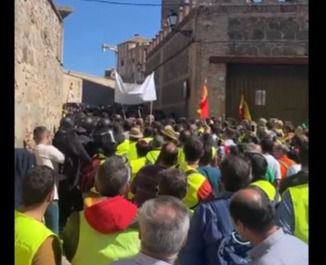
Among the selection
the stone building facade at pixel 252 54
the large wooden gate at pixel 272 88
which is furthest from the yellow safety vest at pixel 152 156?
the large wooden gate at pixel 272 88

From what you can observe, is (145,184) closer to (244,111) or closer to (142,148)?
(142,148)

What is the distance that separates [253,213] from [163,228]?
573mm

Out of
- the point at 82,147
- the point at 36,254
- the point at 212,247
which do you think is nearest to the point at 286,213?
the point at 212,247

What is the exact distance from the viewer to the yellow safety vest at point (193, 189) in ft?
14.8

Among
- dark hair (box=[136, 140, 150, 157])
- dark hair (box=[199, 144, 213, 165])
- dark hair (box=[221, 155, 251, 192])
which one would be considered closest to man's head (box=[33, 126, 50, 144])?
A: dark hair (box=[136, 140, 150, 157])

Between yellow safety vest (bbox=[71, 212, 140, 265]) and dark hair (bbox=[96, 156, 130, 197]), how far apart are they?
1.15 feet

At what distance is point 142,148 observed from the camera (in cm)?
679

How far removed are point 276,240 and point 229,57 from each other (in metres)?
17.7

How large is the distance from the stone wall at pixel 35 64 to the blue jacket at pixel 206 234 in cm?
558

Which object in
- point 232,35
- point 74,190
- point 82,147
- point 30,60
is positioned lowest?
point 74,190

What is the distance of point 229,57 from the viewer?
2019cm

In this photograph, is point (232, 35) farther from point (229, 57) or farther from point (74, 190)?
point (74, 190)

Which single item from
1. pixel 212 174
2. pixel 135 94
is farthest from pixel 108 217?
pixel 135 94
